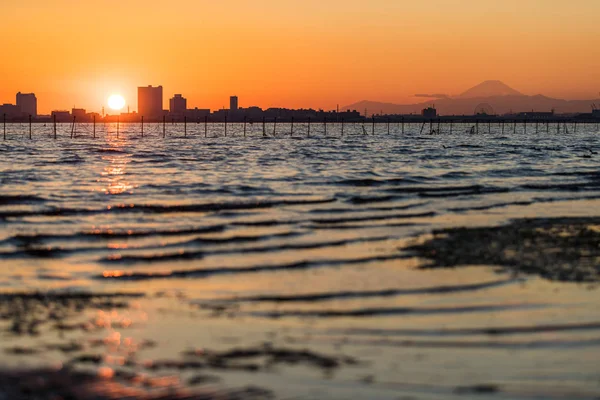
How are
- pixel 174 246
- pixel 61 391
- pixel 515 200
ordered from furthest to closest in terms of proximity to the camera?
pixel 515 200 < pixel 174 246 < pixel 61 391

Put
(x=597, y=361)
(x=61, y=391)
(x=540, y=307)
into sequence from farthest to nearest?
(x=540, y=307), (x=597, y=361), (x=61, y=391)

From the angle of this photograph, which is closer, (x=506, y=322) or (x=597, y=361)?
(x=597, y=361)

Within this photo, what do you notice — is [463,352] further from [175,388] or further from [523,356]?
[175,388]

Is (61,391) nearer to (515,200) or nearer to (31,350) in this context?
(31,350)

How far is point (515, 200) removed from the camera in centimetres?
2684

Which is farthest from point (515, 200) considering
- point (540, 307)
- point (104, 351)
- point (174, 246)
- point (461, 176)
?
point (104, 351)

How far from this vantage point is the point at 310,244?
1705 cm

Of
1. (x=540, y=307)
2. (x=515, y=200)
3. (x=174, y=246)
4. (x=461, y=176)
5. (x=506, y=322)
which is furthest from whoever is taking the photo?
(x=461, y=176)

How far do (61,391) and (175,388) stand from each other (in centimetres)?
103

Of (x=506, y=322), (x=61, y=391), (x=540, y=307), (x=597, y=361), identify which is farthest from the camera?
(x=540, y=307)

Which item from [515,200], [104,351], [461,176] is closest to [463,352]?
[104,351]

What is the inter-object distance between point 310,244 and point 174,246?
2.83 metres

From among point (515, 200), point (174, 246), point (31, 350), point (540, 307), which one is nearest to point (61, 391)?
point (31, 350)

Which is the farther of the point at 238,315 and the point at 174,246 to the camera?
the point at 174,246
